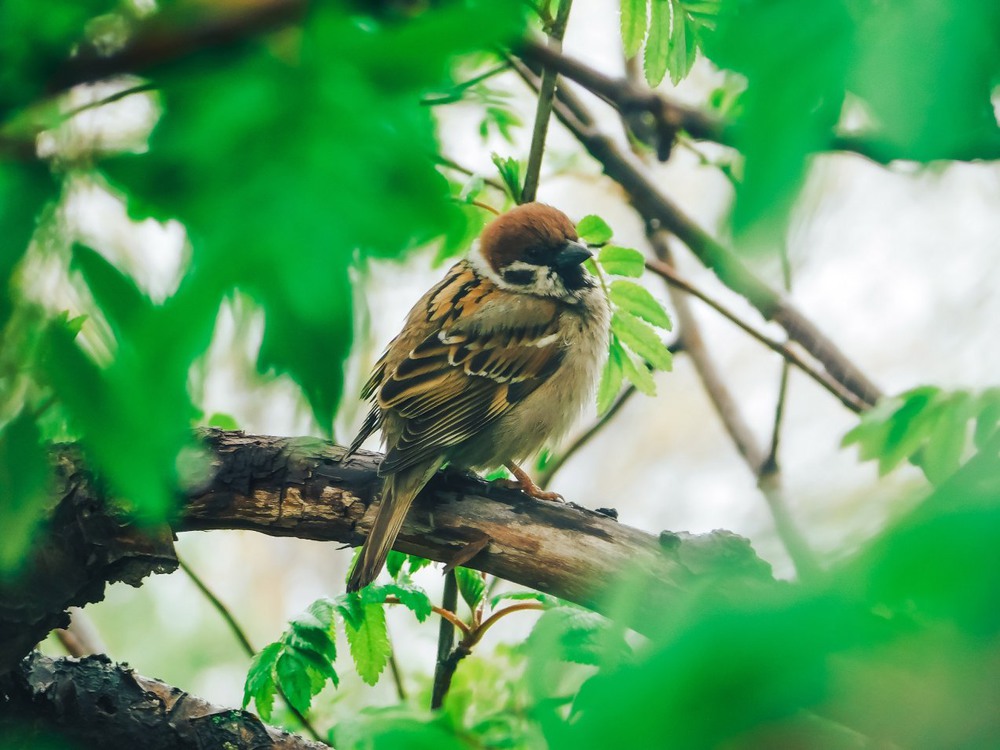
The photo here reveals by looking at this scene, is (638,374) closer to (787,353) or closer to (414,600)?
(787,353)

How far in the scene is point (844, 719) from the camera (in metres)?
0.51

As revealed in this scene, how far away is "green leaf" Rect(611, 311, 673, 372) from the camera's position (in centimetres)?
263

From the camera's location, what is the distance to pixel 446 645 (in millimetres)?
2625

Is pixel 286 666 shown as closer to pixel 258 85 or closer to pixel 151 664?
pixel 258 85

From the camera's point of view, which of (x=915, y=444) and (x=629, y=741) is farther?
(x=915, y=444)

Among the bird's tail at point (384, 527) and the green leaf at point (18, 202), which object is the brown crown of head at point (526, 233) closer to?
the bird's tail at point (384, 527)

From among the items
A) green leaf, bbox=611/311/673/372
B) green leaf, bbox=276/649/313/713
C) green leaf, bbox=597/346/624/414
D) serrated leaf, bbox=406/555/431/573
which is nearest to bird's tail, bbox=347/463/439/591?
serrated leaf, bbox=406/555/431/573

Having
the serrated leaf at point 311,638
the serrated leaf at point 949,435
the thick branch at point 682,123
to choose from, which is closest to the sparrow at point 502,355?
the serrated leaf at point 311,638

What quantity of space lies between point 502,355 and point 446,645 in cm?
99

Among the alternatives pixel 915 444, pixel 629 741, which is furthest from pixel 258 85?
pixel 915 444

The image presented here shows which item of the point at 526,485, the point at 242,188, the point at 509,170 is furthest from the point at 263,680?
the point at 242,188

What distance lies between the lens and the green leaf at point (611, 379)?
278 cm

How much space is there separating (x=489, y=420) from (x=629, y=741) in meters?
2.55

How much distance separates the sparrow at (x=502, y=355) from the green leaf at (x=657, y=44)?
1093 mm
